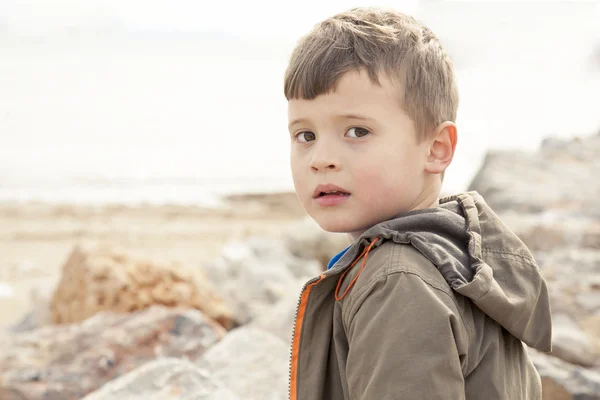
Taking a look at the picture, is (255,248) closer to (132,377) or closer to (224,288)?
(224,288)

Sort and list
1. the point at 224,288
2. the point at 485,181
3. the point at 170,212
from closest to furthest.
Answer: the point at 224,288, the point at 485,181, the point at 170,212

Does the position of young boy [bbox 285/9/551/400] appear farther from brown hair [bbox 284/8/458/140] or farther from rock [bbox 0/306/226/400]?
rock [bbox 0/306/226/400]

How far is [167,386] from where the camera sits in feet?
7.94

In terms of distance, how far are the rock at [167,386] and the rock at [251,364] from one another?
0.69ft

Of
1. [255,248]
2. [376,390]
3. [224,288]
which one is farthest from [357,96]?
[255,248]

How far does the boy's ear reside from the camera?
168 cm

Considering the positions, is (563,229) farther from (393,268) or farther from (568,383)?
(393,268)

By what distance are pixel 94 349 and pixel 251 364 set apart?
879 millimetres

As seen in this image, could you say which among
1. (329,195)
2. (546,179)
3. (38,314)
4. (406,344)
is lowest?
(38,314)

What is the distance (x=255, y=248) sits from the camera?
19.7ft

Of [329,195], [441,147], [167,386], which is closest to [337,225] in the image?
[329,195]

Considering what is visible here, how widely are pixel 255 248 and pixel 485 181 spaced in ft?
6.61

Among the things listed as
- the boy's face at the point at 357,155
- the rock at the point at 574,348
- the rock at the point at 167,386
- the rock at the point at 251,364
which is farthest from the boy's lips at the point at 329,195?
the rock at the point at 574,348

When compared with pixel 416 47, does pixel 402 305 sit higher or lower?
lower
